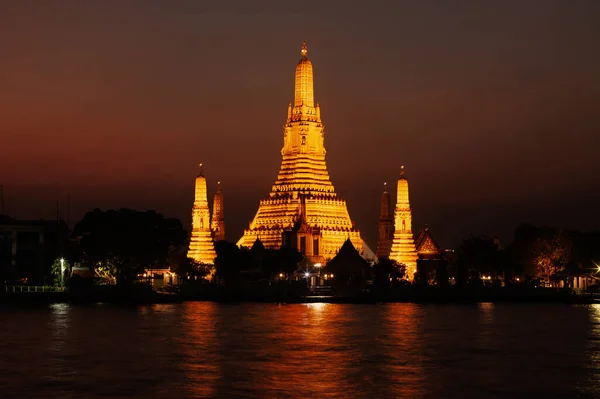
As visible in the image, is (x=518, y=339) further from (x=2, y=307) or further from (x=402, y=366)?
(x=2, y=307)

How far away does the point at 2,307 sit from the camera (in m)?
85.1

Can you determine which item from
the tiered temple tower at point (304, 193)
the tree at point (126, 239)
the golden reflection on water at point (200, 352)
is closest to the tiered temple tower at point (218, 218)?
the tiered temple tower at point (304, 193)

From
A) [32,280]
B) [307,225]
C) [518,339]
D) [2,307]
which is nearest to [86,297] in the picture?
[2,307]

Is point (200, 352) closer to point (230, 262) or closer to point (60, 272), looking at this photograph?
point (60, 272)

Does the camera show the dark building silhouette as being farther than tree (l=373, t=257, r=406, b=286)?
Yes

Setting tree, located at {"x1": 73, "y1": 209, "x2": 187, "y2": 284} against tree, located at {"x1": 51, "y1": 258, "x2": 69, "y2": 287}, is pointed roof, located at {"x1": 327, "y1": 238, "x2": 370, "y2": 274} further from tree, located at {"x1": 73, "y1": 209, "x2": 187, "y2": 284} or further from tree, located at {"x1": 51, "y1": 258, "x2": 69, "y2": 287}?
tree, located at {"x1": 51, "y1": 258, "x2": 69, "y2": 287}

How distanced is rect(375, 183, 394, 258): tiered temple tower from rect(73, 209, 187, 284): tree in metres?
33.9

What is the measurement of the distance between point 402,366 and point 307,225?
6281cm

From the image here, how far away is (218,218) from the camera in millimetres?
128375

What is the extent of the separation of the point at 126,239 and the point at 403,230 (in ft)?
97.1

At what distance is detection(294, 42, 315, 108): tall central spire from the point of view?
365 ft

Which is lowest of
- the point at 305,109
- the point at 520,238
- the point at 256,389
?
the point at 256,389

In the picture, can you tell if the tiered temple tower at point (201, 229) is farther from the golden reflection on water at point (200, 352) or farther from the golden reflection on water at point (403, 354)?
the golden reflection on water at point (403, 354)

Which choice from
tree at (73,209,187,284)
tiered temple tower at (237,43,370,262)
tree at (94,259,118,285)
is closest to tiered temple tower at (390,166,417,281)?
tiered temple tower at (237,43,370,262)
